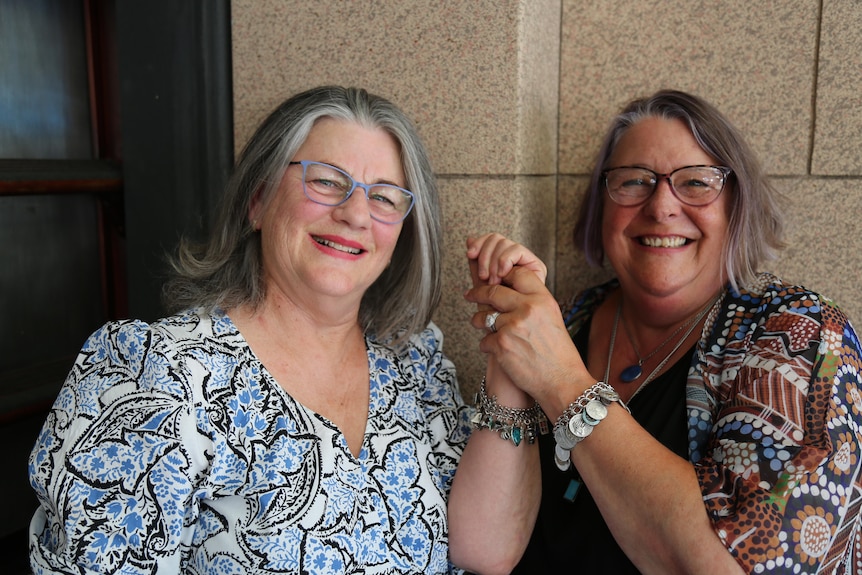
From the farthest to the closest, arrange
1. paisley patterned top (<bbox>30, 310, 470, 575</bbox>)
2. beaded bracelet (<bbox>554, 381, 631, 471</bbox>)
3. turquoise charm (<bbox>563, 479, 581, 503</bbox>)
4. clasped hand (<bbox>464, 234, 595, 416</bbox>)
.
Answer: turquoise charm (<bbox>563, 479, 581, 503</bbox>) < clasped hand (<bbox>464, 234, 595, 416</bbox>) < beaded bracelet (<bbox>554, 381, 631, 471</bbox>) < paisley patterned top (<bbox>30, 310, 470, 575</bbox>)

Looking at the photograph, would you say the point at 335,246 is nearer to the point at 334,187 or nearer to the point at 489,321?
the point at 334,187

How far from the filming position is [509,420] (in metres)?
2.05

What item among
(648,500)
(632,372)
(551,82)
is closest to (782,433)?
(648,500)

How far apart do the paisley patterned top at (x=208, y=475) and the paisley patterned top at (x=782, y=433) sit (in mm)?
802

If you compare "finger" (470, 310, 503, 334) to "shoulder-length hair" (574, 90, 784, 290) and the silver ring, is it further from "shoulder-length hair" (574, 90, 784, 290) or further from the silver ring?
"shoulder-length hair" (574, 90, 784, 290)

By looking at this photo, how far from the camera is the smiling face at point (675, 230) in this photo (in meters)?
2.12

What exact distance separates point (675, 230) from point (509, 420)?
2.43 ft

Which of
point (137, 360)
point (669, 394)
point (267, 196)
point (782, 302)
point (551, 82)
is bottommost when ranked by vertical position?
point (669, 394)

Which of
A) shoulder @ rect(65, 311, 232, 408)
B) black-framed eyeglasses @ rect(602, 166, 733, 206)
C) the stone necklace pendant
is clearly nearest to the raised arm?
the stone necklace pendant

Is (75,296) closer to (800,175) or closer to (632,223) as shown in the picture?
(632,223)

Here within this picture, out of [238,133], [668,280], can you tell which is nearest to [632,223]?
[668,280]

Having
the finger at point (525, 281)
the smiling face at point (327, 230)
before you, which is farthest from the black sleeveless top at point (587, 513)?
the smiling face at point (327, 230)

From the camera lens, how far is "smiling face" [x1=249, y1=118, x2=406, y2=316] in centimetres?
199

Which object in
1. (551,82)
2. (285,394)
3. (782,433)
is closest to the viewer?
(782,433)
